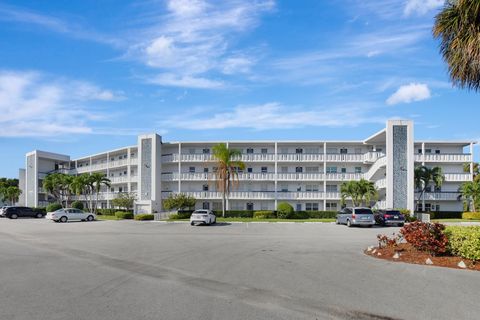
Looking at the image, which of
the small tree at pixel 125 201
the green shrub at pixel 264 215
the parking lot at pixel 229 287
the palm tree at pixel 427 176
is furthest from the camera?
the small tree at pixel 125 201

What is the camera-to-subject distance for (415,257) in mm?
13391

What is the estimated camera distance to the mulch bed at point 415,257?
39.9ft

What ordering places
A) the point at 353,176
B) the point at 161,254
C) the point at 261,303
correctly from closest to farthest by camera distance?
the point at 261,303 < the point at 161,254 < the point at 353,176

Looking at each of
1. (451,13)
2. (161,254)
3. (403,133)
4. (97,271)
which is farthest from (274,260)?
(403,133)

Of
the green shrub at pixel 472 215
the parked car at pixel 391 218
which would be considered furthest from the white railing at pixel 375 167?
the parked car at pixel 391 218

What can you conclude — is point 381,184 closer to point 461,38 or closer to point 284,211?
point 284,211

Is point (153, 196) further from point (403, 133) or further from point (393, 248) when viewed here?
point (393, 248)

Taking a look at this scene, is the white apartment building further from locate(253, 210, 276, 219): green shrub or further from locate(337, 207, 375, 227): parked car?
locate(337, 207, 375, 227): parked car

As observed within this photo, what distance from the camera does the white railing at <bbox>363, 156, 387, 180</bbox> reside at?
160 feet

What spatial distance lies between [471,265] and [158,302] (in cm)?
891

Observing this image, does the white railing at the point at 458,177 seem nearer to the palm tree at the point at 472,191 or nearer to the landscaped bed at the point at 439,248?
the palm tree at the point at 472,191

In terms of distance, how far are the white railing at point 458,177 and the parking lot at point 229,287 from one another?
43.5 m

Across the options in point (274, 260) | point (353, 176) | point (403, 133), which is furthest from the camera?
point (353, 176)

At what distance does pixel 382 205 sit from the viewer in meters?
50.1
